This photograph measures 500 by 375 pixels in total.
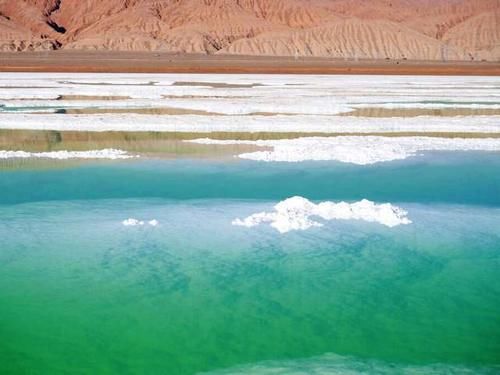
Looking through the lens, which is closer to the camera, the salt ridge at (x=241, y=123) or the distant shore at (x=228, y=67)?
the salt ridge at (x=241, y=123)

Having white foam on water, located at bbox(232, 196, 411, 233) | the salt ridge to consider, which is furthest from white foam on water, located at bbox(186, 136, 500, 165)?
white foam on water, located at bbox(232, 196, 411, 233)

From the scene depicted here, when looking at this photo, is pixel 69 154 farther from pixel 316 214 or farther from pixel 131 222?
pixel 316 214

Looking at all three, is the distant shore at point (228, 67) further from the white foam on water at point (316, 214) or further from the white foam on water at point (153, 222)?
the white foam on water at point (316, 214)

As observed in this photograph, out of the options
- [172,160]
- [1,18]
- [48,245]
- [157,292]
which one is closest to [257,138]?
[172,160]

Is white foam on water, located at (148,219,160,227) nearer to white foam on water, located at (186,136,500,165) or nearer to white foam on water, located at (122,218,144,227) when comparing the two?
white foam on water, located at (122,218,144,227)

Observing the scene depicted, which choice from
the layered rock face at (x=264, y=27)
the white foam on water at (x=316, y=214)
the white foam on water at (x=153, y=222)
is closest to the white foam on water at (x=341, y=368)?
the white foam on water at (x=316, y=214)
